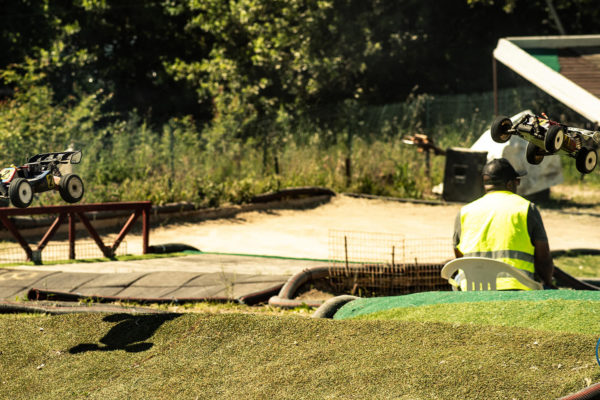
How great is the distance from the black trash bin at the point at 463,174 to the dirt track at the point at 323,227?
18.3 inches

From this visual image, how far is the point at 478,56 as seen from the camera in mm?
30344

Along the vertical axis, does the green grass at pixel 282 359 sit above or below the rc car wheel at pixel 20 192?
below

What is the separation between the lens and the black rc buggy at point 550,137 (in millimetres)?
3963

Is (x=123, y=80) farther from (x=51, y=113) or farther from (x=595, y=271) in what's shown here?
(x=595, y=271)

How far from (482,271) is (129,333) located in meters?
2.83

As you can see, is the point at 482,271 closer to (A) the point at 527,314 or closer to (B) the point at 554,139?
(A) the point at 527,314

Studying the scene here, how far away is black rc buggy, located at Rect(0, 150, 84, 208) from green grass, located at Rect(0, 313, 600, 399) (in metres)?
1.48

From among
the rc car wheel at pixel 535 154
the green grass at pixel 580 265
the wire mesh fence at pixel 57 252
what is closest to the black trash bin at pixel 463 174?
the green grass at pixel 580 265

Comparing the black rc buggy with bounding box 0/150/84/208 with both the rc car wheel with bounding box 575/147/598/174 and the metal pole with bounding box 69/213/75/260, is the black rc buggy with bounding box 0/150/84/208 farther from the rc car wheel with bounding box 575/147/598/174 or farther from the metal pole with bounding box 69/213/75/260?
the metal pole with bounding box 69/213/75/260

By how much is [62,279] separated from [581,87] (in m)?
8.46

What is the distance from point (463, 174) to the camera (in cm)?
1825

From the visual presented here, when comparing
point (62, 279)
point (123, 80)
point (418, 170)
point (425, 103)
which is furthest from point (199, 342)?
point (123, 80)

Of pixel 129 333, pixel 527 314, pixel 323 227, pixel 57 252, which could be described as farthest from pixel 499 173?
pixel 323 227

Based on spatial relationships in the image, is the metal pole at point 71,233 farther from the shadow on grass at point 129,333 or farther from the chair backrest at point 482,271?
the chair backrest at point 482,271
